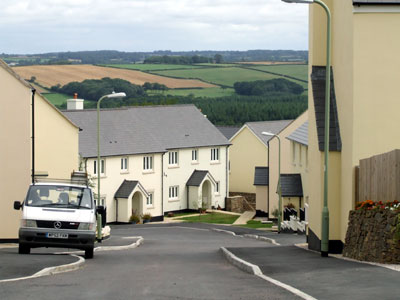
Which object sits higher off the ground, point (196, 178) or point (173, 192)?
point (196, 178)

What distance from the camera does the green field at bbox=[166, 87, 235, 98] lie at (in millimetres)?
154975

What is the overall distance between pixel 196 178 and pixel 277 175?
35.7 feet

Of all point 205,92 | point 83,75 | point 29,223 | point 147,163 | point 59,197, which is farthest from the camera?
point 205,92

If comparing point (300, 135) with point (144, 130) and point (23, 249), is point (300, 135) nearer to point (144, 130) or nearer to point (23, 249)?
point (144, 130)

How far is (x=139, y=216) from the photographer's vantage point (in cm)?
7025

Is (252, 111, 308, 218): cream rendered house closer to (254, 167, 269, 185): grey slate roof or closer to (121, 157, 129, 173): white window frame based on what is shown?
(254, 167, 269, 185): grey slate roof

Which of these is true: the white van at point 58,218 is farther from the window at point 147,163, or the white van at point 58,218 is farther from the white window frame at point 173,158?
the white window frame at point 173,158

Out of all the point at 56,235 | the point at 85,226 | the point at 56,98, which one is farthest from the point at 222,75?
the point at 56,235

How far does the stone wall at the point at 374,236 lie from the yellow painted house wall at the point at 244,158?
66717 millimetres

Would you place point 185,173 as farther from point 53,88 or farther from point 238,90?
point 238,90

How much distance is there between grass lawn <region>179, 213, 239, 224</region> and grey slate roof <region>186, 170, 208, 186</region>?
3990 millimetres

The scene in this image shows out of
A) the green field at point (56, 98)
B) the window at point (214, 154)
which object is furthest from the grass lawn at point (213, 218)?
the green field at point (56, 98)

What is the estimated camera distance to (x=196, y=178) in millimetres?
79062

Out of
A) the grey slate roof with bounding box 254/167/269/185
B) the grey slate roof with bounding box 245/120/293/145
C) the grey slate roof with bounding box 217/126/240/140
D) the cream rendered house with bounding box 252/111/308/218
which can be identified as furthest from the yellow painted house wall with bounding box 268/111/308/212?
the grey slate roof with bounding box 217/126/240/140
